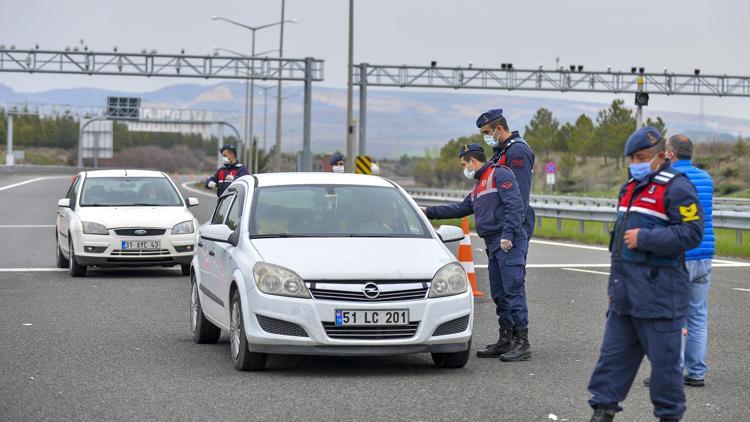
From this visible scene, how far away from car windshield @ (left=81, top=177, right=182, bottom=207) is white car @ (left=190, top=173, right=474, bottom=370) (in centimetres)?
844

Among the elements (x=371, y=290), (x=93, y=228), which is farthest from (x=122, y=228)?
(x=371, y=290)

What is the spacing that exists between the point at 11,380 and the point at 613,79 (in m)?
59.6

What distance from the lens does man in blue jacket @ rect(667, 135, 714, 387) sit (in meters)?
8.70

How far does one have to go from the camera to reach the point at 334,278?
9039 mm

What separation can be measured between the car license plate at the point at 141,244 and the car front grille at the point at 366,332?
905 cm

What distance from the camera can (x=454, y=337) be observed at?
9359mm

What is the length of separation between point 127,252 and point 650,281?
39.2ft

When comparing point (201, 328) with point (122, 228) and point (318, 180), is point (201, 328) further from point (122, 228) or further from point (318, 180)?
point (122, 228)

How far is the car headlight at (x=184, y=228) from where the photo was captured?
704 inches

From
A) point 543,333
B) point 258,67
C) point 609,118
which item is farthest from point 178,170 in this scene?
point 543,333

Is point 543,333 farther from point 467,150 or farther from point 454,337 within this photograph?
point 454,337

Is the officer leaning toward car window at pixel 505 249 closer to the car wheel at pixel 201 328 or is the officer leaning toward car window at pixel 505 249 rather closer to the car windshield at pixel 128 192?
the car wheel at pixel 201 328

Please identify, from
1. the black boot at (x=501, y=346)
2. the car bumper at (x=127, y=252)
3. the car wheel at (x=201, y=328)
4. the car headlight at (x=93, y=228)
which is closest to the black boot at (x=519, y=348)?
the black boot at (x=501, y=346)

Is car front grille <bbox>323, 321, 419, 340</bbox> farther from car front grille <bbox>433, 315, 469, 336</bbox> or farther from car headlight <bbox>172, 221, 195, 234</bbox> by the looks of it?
car headlight <bbox>172, 221, 195, 234</bbox>
